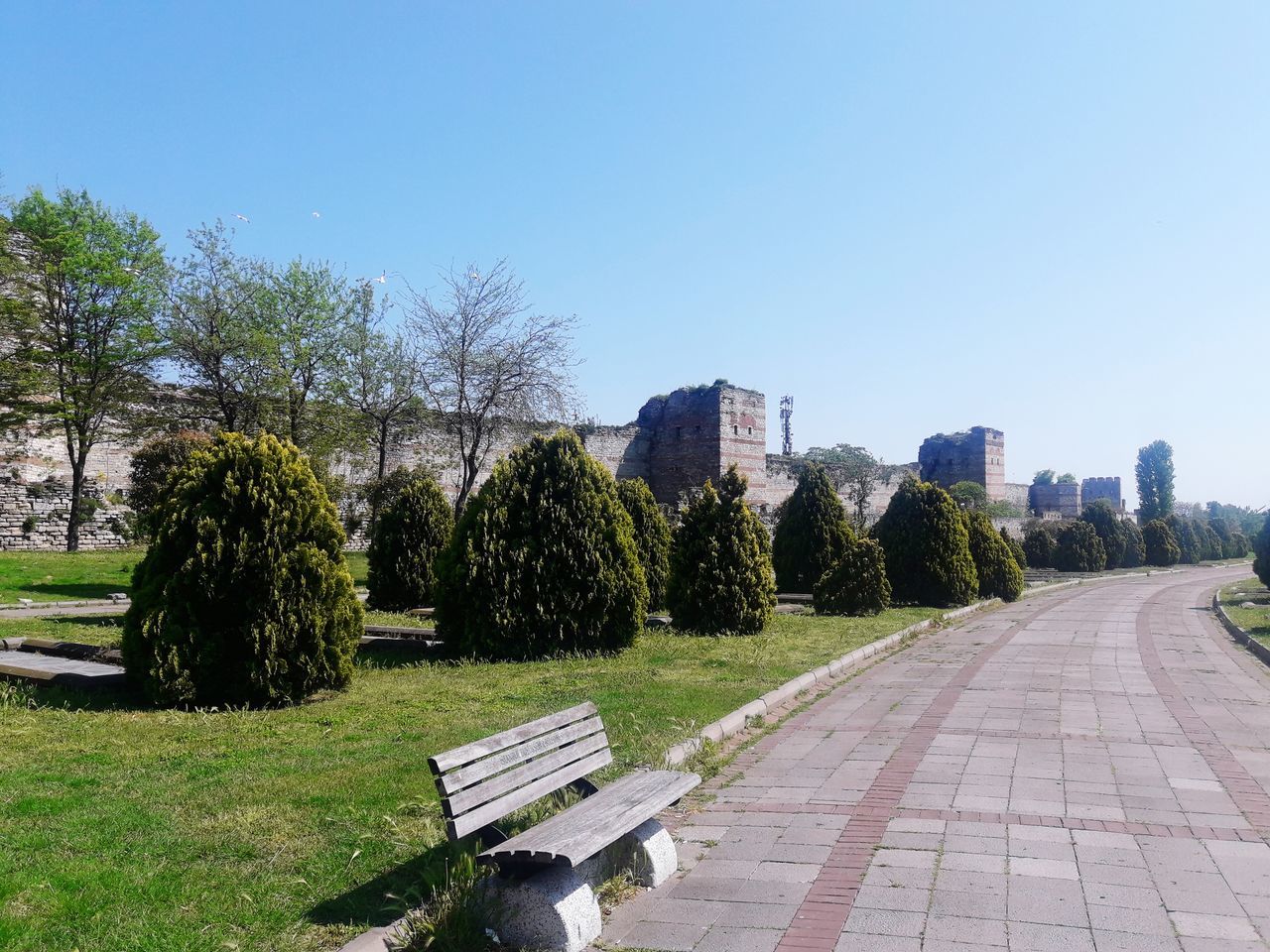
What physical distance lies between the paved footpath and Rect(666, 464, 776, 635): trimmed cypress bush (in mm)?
3889

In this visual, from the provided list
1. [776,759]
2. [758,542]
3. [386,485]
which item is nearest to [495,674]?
[776,759]

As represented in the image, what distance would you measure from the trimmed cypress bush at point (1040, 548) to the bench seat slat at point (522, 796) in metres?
39.1

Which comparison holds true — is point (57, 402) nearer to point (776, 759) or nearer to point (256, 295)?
point (256, 295)

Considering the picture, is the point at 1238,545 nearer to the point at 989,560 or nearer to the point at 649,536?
the point at 989,560

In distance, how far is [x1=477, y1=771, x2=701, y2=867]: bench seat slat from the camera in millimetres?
3330

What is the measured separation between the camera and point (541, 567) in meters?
10.5

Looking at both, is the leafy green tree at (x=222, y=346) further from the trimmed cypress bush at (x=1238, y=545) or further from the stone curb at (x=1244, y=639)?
the trimmed cypress bush at (x=1238, y=545)

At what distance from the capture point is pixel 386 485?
22.8m

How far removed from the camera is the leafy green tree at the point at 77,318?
22.0 m

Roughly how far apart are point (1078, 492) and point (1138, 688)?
51.8m

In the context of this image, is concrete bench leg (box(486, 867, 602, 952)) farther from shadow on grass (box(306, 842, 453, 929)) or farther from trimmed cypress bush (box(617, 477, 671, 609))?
trimmed cypress bush (box(617, 477, 671, 609))

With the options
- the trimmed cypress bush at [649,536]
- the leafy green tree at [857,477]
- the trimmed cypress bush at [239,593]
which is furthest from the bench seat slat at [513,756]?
the leafy green tree at [857,477]

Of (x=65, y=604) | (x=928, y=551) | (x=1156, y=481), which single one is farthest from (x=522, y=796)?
(x=1156, y=481)

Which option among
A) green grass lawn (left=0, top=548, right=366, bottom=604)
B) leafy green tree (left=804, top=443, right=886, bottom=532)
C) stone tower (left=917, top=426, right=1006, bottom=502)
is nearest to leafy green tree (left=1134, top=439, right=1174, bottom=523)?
stone tower (left=917, top=426, right=1006, bottom=502)
